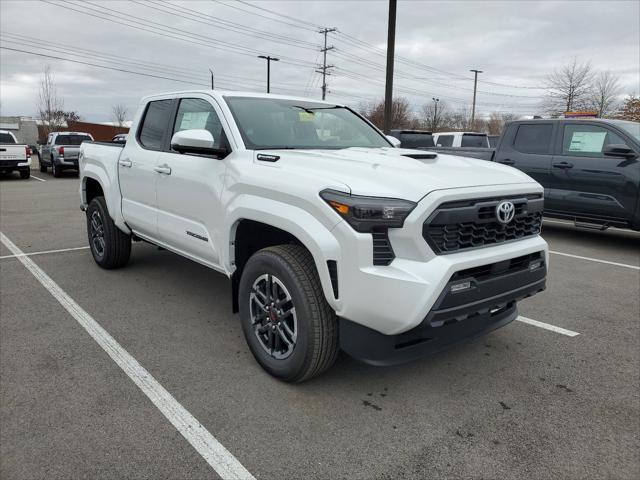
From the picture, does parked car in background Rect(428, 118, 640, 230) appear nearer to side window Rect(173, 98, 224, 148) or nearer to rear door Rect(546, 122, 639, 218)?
rear door Rect(546, 122, 639, 218)

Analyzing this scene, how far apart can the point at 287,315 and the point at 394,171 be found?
Answer: 108 centimetres

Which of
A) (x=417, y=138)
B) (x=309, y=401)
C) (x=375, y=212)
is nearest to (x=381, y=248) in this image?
(x=375, y=212)

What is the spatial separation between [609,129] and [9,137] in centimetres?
2116

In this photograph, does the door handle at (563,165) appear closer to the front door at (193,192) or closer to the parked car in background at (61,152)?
the front door at (193,192)

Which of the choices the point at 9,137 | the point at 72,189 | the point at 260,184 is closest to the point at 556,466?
the point at 260,184

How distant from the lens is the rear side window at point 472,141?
15383mm

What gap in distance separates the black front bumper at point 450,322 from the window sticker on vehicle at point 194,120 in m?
2.13

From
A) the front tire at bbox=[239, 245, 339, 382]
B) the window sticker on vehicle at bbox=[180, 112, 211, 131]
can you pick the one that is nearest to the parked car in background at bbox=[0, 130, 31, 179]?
the window sticker on vehicle at bbox=[180, 112, 211, 131]

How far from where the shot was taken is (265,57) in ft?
133

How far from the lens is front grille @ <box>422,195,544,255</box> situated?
2629mm

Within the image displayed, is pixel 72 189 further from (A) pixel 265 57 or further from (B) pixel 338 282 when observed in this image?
(A) pixel 265 57

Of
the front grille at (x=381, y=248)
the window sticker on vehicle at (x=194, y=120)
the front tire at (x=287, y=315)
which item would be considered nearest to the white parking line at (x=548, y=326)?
the front tire at (x=287, y=315)

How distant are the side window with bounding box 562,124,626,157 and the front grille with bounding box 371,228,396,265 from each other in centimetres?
637

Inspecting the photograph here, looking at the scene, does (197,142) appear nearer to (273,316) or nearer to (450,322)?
(273,316)
